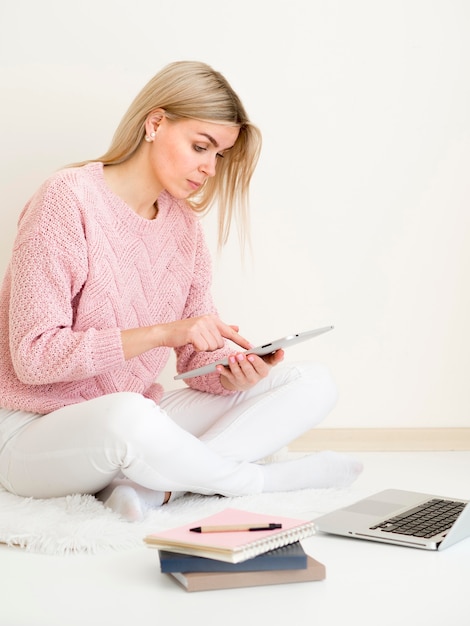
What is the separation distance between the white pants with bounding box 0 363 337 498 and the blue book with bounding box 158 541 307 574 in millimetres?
379

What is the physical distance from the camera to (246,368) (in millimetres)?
1910

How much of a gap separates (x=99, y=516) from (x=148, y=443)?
18 cm

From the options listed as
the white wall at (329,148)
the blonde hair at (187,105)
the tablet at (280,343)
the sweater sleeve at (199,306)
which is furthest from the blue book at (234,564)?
the white wall at (329,148)

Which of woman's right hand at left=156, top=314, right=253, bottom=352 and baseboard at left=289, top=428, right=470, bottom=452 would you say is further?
baseboard at left=289, top=428, right=470, bottom=452

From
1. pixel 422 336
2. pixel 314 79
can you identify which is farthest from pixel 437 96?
pixel 422 336

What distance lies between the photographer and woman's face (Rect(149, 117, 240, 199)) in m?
1.97

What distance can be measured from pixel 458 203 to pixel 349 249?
367 mm

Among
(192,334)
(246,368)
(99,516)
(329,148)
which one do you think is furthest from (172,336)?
(329,148)

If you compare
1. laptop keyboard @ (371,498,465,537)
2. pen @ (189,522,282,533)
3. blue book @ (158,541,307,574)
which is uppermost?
pen @ (189,522,282,533)

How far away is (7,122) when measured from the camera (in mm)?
2480

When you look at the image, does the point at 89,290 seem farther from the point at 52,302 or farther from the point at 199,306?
→ the point at 199,306


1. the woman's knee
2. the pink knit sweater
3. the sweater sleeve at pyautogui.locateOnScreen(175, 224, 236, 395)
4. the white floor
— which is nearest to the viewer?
the white floor

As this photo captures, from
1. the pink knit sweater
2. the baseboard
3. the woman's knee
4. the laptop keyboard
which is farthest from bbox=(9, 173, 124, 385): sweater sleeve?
the baseboard

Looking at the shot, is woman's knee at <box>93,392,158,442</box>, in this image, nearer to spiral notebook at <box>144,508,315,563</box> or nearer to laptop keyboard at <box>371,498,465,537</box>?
spiral notebook at <box>144,508,315,563</box>
